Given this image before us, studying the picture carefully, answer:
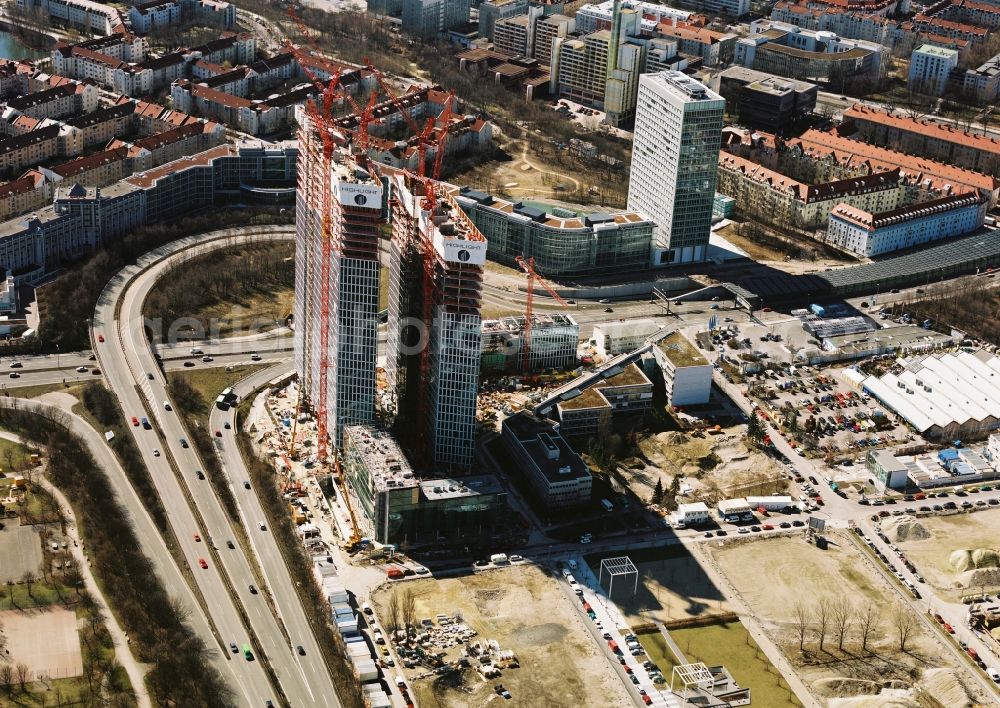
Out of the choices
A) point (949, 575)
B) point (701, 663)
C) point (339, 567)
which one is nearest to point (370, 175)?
point (339, 567)

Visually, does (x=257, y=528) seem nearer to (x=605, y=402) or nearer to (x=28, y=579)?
(x=28, y=579)

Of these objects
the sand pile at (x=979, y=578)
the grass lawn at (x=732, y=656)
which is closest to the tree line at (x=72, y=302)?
the grass lawn at (x=732, y=656)

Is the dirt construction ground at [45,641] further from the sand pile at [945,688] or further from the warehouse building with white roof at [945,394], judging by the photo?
the warehouse building with white roof at [945,394]

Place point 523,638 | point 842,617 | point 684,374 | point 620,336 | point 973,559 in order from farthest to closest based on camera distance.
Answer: point 620,336
point 684,374
point 973,559
point 842,617
point 523,638

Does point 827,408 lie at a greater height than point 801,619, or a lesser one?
greater

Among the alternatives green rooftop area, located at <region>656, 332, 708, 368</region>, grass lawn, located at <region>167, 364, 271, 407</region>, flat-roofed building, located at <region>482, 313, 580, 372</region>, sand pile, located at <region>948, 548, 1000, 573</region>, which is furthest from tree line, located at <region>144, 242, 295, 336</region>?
sand pile, located at <region>948, 548, 1000, 573</region>

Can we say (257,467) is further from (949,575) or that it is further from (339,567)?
(949,575)

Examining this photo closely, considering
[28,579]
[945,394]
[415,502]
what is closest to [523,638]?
[415,502]

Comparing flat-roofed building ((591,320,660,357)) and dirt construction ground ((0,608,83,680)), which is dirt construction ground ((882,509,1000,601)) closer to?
flat-roofed building ((591,320,660,357))
